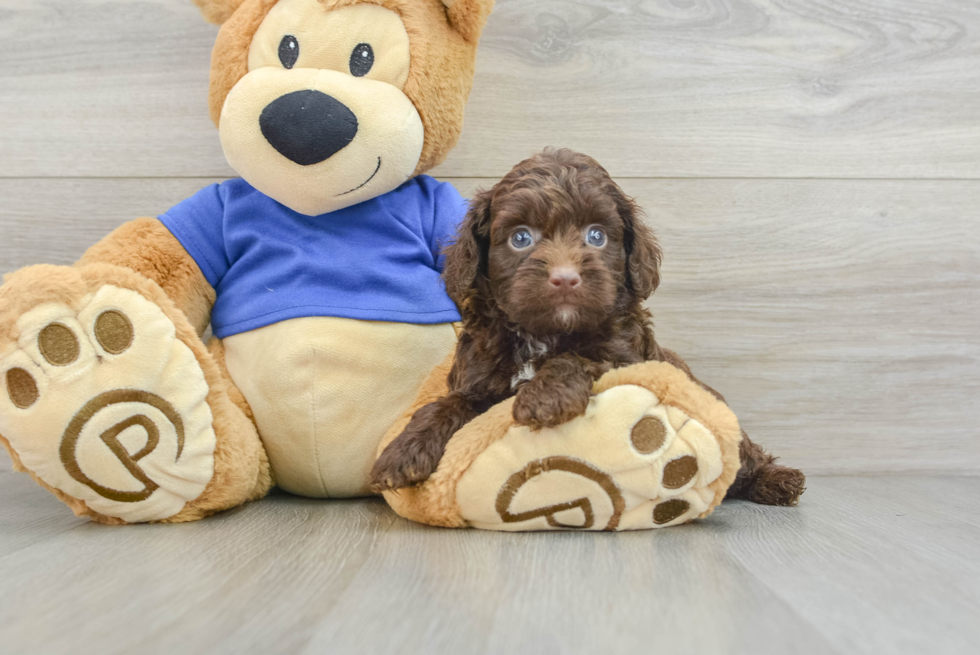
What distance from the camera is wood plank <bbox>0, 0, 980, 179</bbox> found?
73.6 inches

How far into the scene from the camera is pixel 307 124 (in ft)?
4.47

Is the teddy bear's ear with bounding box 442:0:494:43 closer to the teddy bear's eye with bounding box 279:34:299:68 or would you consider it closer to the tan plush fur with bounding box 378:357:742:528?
the teddy bear's eye with bounding box 279:34:299:68

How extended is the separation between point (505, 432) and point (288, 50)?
2.87 ft

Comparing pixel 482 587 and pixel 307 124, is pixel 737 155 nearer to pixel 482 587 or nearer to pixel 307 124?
pixel 307 124

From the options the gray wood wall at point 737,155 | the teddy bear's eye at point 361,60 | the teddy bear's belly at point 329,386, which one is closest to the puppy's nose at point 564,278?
the teddy bear's belly at point 329,386

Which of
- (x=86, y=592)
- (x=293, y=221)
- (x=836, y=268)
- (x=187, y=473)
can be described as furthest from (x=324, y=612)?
(x=836, y=268)

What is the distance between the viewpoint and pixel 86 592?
98 centimetres

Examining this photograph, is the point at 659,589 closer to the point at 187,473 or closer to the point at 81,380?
the point at 187,473

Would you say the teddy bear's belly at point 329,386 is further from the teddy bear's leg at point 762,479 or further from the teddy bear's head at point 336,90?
the teddy bear's leg at point 762,479

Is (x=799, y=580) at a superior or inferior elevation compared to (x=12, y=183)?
inferior

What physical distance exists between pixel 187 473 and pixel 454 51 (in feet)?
3.24

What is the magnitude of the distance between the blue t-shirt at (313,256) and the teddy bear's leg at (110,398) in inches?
8.7

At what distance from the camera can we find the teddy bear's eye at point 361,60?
1457mm

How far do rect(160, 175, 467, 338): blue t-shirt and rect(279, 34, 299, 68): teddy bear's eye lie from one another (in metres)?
0.29
